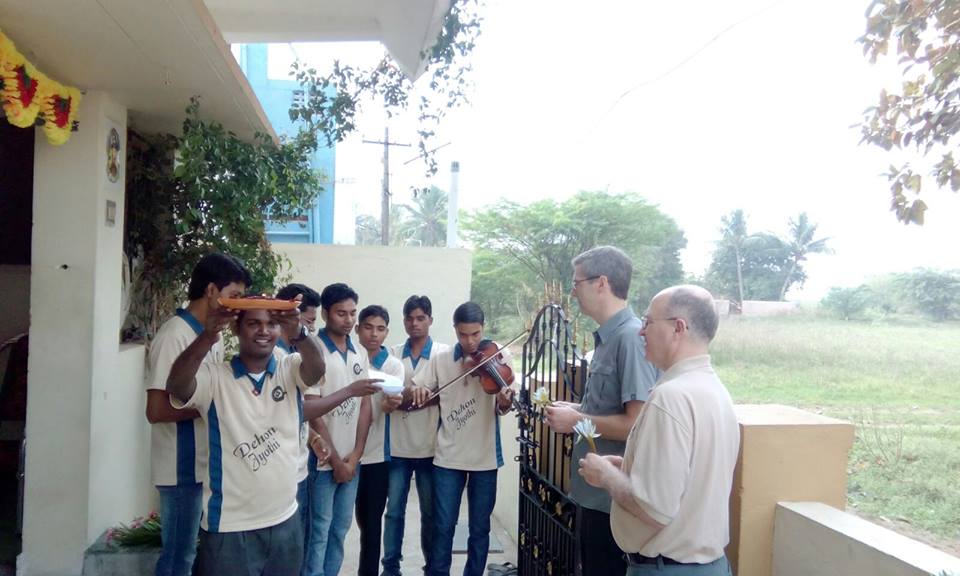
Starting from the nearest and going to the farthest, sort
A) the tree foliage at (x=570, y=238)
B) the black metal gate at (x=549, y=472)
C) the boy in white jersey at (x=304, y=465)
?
the black metal gate at (x=549, y=472) → the boy in white jersey at (x=304, y=465) → the tree foliage at (x=570, y=238)

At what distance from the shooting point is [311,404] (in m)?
3.29

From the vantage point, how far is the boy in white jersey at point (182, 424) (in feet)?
10.2

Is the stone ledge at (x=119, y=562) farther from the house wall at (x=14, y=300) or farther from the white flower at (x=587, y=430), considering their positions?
the house wall at (x=14, y=300)

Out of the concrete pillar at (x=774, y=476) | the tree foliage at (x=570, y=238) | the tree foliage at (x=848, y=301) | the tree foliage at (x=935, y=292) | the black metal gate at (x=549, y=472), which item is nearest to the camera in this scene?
the concrete pillar at (x=774, y=476)

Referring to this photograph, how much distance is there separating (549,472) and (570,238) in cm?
1713

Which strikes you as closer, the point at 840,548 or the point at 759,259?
the point at 840,548

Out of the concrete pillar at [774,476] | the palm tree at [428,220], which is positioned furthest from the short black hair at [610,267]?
the palm tree at [428,220]

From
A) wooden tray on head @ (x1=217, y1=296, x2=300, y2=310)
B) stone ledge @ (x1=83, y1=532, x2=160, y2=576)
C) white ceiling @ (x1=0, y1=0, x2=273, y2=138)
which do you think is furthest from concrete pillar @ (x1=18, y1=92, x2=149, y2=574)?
wooden tray on head @ (x1=217, y1=296, x2=300, y2=310)

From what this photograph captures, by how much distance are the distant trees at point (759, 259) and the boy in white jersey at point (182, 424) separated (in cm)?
1330

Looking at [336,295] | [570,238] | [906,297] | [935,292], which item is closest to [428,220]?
[570,238]

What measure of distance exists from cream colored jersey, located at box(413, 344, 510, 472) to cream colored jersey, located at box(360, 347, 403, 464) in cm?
27

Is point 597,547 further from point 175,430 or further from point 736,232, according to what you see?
point 736,232

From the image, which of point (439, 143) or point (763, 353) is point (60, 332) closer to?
point (439, 143)

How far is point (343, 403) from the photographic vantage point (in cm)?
393
